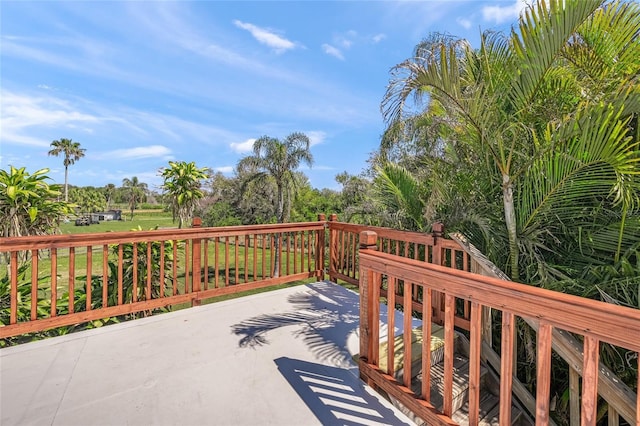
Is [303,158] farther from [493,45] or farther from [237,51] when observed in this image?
[493,45]

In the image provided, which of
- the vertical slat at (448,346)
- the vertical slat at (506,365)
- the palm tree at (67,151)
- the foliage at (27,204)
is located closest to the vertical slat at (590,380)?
the vertical slat at (506,365)

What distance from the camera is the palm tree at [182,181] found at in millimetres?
5504

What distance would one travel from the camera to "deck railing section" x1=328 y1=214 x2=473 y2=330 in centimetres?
274

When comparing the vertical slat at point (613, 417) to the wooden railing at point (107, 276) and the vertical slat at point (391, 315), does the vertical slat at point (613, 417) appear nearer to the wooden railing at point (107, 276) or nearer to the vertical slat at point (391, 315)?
the vertical slat at point (391, 315)

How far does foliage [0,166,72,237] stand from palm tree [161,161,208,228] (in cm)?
211

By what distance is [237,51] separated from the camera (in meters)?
7.23

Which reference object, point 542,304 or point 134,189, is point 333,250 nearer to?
point 542,304

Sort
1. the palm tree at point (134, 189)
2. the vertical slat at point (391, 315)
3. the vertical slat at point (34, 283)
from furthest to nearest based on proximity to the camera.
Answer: the palm tree at point (134, 189) < the vertical slat at point (34, 283) < the vertical slat at point (391, 315)

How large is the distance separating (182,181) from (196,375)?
4.25 meters

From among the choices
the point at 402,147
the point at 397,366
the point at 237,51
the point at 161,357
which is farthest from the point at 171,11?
the point at 397,366

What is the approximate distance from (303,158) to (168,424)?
8.93 metres

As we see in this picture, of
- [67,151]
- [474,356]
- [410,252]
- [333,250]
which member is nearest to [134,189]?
[67,151]

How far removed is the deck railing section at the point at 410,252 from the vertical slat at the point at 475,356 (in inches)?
13.7

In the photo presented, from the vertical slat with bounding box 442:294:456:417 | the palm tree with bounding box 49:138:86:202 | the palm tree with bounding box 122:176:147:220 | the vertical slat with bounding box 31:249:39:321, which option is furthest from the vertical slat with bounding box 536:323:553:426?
the palm tree with bounding box 122:176:147:220
